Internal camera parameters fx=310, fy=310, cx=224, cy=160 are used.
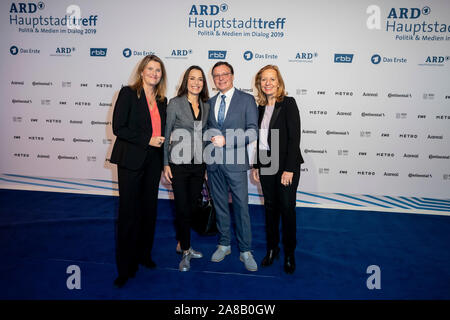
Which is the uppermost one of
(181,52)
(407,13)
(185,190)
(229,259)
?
(407,13)

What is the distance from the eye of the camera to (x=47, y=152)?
189 inches

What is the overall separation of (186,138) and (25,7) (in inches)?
153

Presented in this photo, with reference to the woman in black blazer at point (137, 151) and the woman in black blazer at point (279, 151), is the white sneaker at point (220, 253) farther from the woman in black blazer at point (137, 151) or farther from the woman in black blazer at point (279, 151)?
the woman in black blazer at point (137, 151)

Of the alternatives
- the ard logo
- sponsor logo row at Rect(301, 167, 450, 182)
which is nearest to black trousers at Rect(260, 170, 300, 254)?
sponsor logo row at Rect(301, 167, 450, 182)

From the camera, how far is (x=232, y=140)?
8.14 ft

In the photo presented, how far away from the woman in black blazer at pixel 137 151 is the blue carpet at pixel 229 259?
34 centimetres

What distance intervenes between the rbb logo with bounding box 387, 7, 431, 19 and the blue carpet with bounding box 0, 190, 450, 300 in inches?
103

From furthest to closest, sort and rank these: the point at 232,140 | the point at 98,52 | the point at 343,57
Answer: the point at 98,52 < the point at 343,57 < the point at 232,140

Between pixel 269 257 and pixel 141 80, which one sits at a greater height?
pixel 141 80

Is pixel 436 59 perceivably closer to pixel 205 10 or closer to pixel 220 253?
pixel 205 10

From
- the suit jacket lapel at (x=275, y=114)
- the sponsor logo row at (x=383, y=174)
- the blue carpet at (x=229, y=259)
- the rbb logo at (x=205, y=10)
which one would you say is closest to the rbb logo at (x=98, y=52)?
the rbb logo at (x=205, y=10)

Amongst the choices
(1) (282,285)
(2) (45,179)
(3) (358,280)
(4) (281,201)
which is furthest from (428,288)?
(2) (45,179)

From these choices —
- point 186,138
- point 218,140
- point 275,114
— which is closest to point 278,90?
point 275,114

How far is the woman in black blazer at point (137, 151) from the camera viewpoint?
2.30 meters
